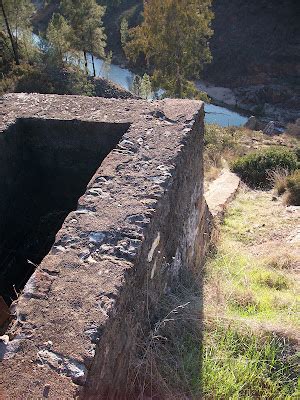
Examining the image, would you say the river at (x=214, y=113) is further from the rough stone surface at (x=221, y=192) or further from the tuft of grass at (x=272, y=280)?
the tuft of grass at (x=272, y=280)

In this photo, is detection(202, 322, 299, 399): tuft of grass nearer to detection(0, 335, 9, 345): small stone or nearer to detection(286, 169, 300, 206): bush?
detection(0, 335, 9, 345): small stone

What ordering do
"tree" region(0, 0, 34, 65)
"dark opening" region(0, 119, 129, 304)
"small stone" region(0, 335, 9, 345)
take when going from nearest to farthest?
"small stone" region(0, 335, 9, 345)
"dark opening" region(0, 119, 129, 304)
"tree" region(0, 0, 34, 65)

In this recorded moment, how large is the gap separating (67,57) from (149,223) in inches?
1035

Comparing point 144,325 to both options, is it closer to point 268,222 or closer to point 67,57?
point 268,222

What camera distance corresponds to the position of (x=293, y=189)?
8969 mm

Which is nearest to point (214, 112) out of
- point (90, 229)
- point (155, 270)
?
point (155, 270)

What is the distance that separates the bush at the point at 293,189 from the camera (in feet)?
28.7

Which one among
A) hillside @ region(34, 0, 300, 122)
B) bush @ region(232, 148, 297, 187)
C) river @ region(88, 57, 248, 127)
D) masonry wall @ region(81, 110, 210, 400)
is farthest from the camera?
hillside @ region(34, 0, 300, 122)

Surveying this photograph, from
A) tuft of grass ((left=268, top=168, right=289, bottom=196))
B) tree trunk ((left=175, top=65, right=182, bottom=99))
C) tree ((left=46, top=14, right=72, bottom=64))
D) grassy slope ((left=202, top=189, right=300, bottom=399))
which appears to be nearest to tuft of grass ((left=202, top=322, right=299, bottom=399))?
grassy slope ((left=202, top=189, right=300, bottom=399))

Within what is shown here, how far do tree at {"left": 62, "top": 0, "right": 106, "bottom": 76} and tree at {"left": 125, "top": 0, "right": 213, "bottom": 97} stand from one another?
8896mm

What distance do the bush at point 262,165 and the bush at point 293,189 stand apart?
1.46m

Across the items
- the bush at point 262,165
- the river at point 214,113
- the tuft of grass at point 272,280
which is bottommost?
the river at point 214,113

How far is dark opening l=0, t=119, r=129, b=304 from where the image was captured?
14.3 ft

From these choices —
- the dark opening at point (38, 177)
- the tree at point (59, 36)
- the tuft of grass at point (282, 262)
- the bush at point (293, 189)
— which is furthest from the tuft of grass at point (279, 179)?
the tree at point (59, 36)
